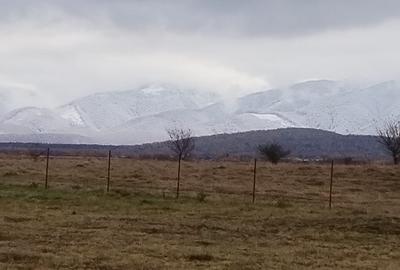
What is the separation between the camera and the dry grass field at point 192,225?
17078 millimetres

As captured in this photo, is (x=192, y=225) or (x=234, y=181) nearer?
(x=192, y=225)

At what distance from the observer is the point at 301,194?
38.8 m

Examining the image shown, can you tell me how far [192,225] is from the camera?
943 inches

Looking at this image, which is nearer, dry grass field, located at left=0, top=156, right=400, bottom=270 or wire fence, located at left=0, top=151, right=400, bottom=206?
dry grass field, located at left=0, top=156, right=400, bottom=270

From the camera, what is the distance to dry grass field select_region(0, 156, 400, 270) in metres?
17.1

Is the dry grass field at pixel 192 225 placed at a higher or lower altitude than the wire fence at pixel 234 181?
lower

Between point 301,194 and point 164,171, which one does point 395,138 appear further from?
point 301,194

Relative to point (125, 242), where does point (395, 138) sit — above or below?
above

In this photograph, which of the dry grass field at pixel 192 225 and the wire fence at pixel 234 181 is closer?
the dry grass field at pixel 192 225

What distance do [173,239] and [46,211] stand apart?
7.52 meters

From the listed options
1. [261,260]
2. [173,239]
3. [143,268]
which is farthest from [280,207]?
[143,268]

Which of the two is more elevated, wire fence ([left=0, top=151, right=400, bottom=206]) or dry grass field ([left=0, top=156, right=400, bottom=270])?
wire fence ([left=0, top=151, right=400, bottom=206])

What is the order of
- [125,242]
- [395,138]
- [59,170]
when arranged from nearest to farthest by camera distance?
[125,242] → [59,170] → [395,138]

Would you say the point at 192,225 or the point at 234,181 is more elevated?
the point at 234,181
